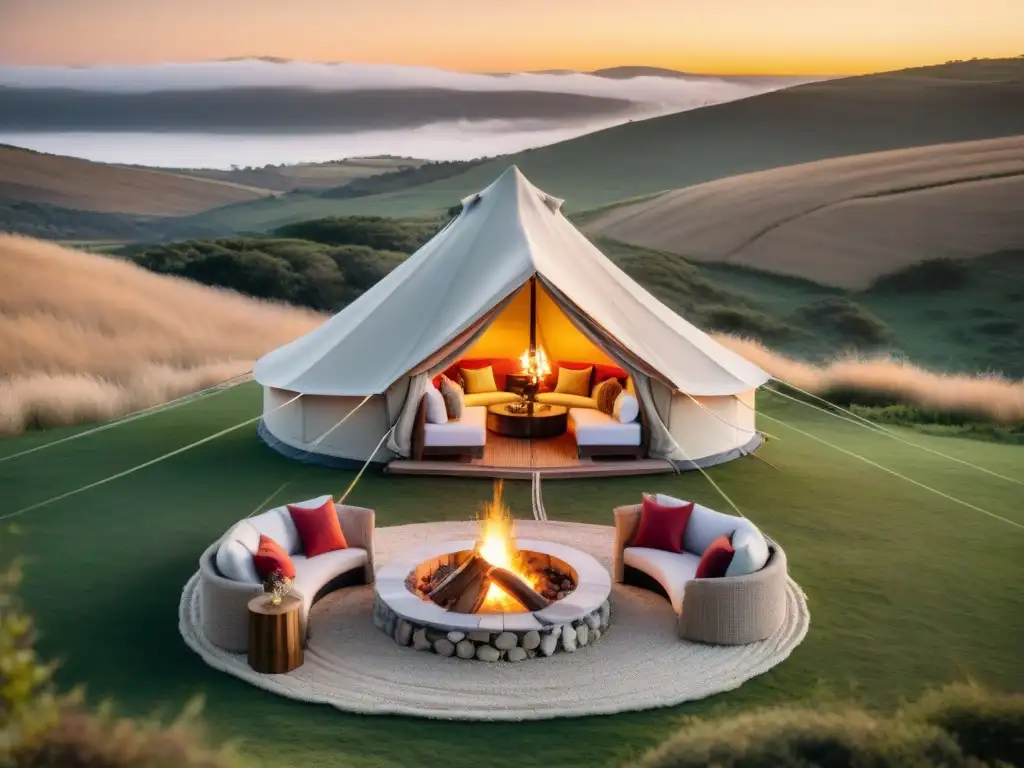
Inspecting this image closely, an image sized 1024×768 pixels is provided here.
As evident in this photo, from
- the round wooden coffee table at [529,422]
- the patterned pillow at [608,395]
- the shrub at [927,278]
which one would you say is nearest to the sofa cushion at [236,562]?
the round wooden coffee table at [529,422]

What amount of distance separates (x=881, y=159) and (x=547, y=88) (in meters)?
7.60

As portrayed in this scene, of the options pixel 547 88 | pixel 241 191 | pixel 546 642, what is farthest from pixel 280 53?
pixel 546 642

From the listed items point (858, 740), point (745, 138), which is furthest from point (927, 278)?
point (858, 740)

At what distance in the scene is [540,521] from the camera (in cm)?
881

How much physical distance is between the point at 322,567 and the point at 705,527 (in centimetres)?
246

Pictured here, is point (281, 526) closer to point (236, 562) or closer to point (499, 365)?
point (236, 562)

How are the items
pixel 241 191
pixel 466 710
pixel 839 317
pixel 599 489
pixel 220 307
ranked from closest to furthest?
pixel 466 710 → pixel 599 489 → pixel 220 307 → pixel 839 317 → pixel 241 191

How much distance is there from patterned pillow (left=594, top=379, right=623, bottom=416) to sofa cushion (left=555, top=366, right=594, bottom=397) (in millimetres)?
751

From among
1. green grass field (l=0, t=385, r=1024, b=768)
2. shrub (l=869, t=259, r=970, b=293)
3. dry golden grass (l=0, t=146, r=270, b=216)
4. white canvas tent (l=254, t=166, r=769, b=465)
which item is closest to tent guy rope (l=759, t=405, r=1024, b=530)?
green grass field (l=0, t=385, r=1024, b=768)

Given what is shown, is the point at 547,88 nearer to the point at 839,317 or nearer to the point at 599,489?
the point at 839,317

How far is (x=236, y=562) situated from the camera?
6227 mm

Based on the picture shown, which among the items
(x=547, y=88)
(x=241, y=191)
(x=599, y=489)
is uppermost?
(x=547, y=88)

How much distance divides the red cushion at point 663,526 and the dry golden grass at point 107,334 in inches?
312

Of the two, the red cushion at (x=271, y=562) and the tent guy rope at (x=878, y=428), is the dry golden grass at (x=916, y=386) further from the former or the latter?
the red cushion at (x=271, y=562)
